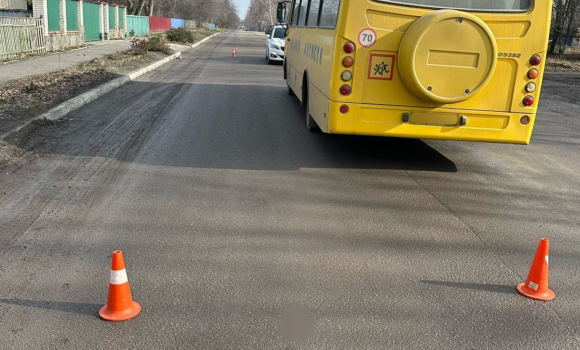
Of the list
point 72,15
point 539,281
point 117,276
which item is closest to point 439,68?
point 539,281

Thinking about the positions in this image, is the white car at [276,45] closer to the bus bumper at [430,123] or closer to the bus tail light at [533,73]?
the bus bumper at [430,123]

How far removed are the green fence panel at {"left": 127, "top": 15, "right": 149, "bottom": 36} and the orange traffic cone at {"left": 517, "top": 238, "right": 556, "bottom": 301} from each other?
4254 cm

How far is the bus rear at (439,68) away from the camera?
6.09 m

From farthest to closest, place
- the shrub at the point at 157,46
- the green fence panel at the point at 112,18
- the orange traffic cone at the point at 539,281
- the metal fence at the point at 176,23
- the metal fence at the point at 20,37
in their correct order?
1. the metal fence at the point at 176,23
2. the green fence panel at the point at 112,18
3. the shrub at the point at 157,46
4. the metal fence at the point at 20,37
5. the orange traffic cone at the point at 539,281

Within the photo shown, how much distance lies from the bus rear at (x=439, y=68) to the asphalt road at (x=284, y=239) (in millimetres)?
775

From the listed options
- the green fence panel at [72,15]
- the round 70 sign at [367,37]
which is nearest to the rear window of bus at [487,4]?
the round 70 sign at [367,37]

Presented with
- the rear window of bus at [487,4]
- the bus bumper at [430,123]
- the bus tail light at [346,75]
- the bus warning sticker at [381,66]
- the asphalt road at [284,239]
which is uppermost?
the rear window of bus at [487,4]

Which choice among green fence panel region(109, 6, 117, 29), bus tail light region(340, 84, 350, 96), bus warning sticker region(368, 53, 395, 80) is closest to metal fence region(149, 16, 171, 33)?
green fence panel region(109, 6, 117, 29)

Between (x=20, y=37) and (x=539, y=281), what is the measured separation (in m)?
20.7

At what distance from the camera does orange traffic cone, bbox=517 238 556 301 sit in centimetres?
381

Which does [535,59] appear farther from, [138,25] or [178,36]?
[138,25]

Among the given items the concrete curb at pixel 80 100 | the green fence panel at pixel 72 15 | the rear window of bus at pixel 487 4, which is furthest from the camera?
the green fence panel at pixel 72 15

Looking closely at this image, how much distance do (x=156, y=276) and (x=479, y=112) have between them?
4426mm

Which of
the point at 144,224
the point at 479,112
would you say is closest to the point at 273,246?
the point at 144,224
